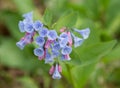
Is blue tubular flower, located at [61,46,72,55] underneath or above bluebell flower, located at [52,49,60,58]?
above

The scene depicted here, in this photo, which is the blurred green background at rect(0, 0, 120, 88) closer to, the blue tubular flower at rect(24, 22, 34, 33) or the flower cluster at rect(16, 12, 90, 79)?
the flower cluster at rect(16, 12, 90, 79)

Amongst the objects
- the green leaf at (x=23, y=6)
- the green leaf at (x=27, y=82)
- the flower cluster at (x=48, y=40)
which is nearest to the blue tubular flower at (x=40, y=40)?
the flower cluster at (x=48, y=40)

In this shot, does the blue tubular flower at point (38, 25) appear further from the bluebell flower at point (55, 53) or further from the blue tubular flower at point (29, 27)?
the bluebell flower at point (55, 53)

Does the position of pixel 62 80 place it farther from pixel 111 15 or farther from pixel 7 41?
pixel 111 15

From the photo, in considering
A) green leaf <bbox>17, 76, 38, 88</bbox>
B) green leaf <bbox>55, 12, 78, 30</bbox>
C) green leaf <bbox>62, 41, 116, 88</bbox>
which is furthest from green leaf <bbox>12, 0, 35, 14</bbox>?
green leaf <bbox>55, 12, 78, 30</bbox>

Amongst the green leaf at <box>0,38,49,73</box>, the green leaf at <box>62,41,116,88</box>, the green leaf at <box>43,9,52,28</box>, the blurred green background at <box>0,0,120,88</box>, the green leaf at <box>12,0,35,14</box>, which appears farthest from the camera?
the green leaf at <box>12,0,35,14</box>

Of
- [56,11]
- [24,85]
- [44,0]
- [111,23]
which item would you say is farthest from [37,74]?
[44,0]

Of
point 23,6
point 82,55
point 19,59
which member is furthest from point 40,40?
point 23,6
